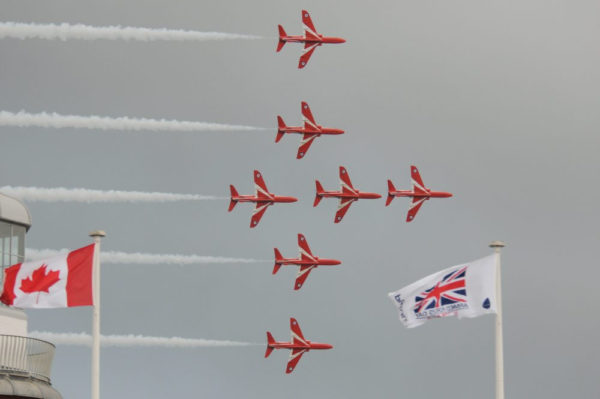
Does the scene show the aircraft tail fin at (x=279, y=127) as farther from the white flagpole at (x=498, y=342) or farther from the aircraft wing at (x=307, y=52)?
the white flagpole at (x=498, y=342)

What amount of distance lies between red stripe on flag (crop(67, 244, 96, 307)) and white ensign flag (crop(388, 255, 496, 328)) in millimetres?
16473

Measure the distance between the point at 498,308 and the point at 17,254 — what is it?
24.1 m

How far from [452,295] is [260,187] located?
9247 centimetres

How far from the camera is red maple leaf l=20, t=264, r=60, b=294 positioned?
10094 cm

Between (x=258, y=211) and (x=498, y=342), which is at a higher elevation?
(x=258, y=211)

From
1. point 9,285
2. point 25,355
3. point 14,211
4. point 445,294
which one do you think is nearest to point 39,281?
point 9,285

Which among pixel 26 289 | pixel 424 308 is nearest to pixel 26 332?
pixel 26 289

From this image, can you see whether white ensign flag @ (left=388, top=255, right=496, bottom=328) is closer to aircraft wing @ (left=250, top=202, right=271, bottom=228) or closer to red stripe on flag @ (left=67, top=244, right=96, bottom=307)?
red stripe on flag @ (left=67, top=244, right=96, bottom=307)

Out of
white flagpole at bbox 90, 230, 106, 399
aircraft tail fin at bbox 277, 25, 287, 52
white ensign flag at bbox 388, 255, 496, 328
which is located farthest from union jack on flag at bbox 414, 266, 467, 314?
aircraft tail fin at bbox 277, 25, 287, 52

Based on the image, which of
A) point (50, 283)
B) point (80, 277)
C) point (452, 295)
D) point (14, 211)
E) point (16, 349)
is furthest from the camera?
point (452, 295)

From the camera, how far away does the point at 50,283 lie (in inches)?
3984

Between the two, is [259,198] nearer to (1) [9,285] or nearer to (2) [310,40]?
(2) [310,40]

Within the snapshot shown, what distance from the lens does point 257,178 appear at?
654 feet

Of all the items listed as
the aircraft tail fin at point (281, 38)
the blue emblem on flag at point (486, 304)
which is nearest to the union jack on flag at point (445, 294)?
the blue emblem on flag at point (486, 304)
